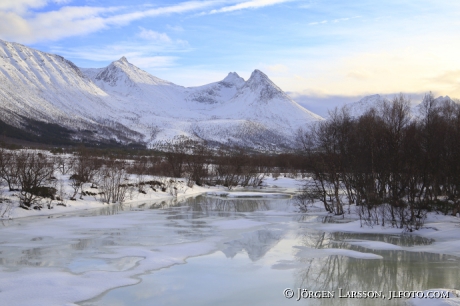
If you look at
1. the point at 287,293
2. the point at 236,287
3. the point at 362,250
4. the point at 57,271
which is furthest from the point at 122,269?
the point at 362,250

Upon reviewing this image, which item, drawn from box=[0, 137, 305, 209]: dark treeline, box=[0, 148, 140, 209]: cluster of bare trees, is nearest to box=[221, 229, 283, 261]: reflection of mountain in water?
box=[0, 148, 140, 209]: cluster of bare trees

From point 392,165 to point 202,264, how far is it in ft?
47.3

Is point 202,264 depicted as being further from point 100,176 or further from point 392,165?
point 100,176

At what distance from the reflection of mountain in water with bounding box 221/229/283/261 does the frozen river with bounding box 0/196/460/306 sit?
0.04 metres

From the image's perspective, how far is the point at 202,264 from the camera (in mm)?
14031

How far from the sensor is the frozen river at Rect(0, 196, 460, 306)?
10.6 metres

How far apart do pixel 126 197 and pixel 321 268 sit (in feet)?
85.7

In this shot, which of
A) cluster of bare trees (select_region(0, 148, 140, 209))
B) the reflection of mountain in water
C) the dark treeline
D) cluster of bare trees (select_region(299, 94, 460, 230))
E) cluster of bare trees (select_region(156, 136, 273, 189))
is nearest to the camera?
the reflection of mountain in water

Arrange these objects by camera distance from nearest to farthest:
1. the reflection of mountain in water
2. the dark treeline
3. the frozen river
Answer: the frozen river, the reflection of mountain in water, the dark treeline

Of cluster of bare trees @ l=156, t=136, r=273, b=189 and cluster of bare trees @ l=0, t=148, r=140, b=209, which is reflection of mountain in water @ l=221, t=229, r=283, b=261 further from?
cluster of bare trees @ l=156, t=136, r=273, b=189

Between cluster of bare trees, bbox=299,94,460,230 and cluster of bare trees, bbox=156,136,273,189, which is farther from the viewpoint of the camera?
cluster of bare trees, bbox=156,136,273,189

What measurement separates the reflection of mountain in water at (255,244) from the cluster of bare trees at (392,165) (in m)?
6.77

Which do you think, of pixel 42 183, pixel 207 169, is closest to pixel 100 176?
pixel 42 183

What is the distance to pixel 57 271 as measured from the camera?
40.8 ft
